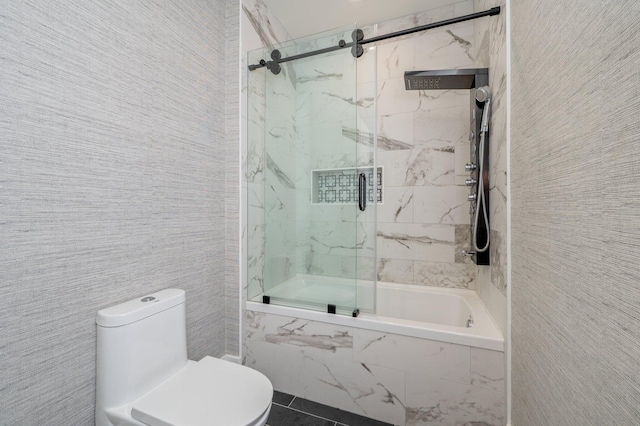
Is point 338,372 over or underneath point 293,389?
over

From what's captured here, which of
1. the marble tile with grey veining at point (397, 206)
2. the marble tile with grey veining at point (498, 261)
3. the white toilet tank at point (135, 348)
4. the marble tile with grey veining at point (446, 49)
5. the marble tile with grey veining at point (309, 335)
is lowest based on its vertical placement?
the marble tile with grey veining at point (309, 335)

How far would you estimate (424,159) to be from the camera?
7.52 feet

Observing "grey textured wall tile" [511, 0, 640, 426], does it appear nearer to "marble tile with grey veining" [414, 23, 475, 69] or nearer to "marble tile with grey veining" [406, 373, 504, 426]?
"marble tile with grey veining" [406, 373, 504, 426]

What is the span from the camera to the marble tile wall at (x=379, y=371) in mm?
1365

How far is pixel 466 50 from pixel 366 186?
154 centimetres

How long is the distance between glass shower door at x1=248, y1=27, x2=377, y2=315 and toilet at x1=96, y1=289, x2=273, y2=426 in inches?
25.5

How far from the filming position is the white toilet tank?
43.6 inches

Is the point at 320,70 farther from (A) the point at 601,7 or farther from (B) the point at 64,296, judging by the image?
(B) the point at 64,296

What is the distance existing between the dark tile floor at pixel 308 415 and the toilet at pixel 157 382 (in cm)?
54

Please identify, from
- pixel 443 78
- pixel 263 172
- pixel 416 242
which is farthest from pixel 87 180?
pixel 416 242

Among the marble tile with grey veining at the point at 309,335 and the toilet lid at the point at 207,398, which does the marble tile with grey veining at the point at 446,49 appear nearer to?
the marble tile with grey veining at the point at 309,335

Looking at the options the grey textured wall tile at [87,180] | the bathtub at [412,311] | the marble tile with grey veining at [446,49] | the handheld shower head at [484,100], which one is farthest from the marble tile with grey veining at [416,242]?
the grey textured wall tile at [87,180]

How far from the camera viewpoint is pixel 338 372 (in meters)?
1.64

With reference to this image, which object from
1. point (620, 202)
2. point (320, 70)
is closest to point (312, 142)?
point (320, 70)
